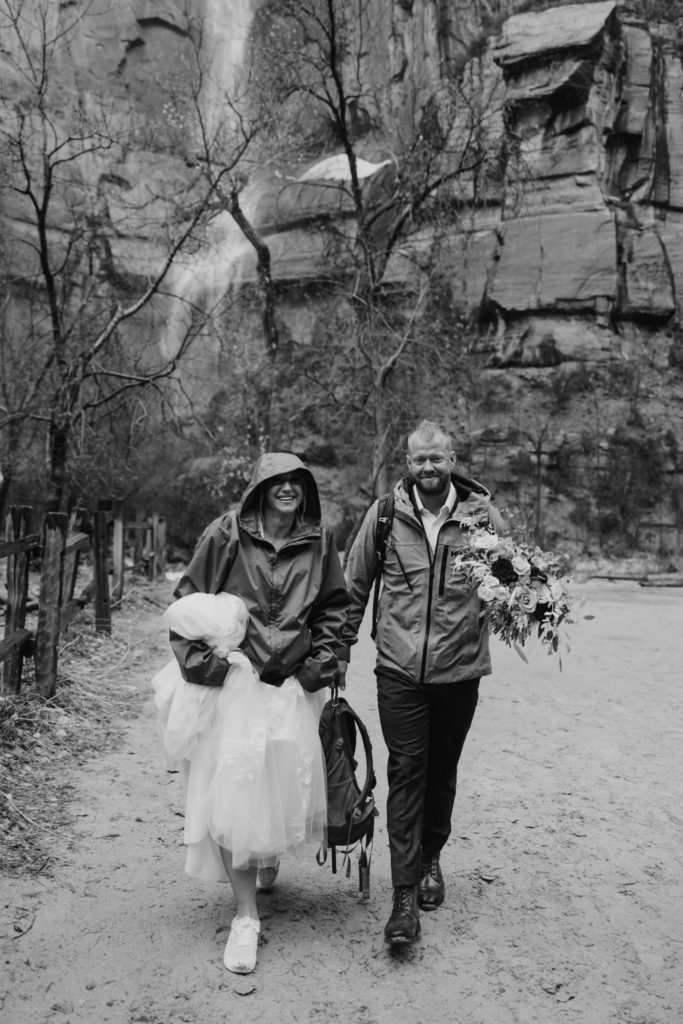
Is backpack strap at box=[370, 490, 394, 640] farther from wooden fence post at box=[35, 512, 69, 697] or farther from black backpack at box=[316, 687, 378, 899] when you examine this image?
wooden fence post at box=[35, 512, 69, 697]

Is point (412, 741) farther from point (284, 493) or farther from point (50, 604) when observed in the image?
point (50, 604)

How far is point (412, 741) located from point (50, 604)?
387cm

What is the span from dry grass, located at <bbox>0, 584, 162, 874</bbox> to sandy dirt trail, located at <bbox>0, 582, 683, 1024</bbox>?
13cm

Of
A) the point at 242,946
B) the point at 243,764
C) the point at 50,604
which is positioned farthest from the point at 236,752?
the point at 50,604

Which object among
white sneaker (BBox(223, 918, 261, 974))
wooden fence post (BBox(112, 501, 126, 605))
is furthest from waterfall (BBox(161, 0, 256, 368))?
white sneaker (BBox(223, 918, 261, 974))

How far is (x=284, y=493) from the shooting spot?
3.47 metres

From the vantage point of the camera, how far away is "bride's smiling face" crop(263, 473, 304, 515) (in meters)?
3.46

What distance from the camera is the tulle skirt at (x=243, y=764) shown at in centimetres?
311

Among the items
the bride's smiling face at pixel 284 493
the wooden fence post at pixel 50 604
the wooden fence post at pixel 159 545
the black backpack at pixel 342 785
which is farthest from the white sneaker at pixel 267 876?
the wooden fence post at pixel 159 545

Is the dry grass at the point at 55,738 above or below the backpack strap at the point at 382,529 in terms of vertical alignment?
below

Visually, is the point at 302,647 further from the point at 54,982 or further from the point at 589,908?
the point at 589,908

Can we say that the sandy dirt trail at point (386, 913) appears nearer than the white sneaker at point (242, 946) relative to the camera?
Yes

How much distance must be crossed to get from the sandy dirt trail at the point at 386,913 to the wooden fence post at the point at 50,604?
744 mm

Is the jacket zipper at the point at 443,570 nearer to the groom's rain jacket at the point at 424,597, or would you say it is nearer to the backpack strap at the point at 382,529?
the groom's rain jacket at the point at 424,597
